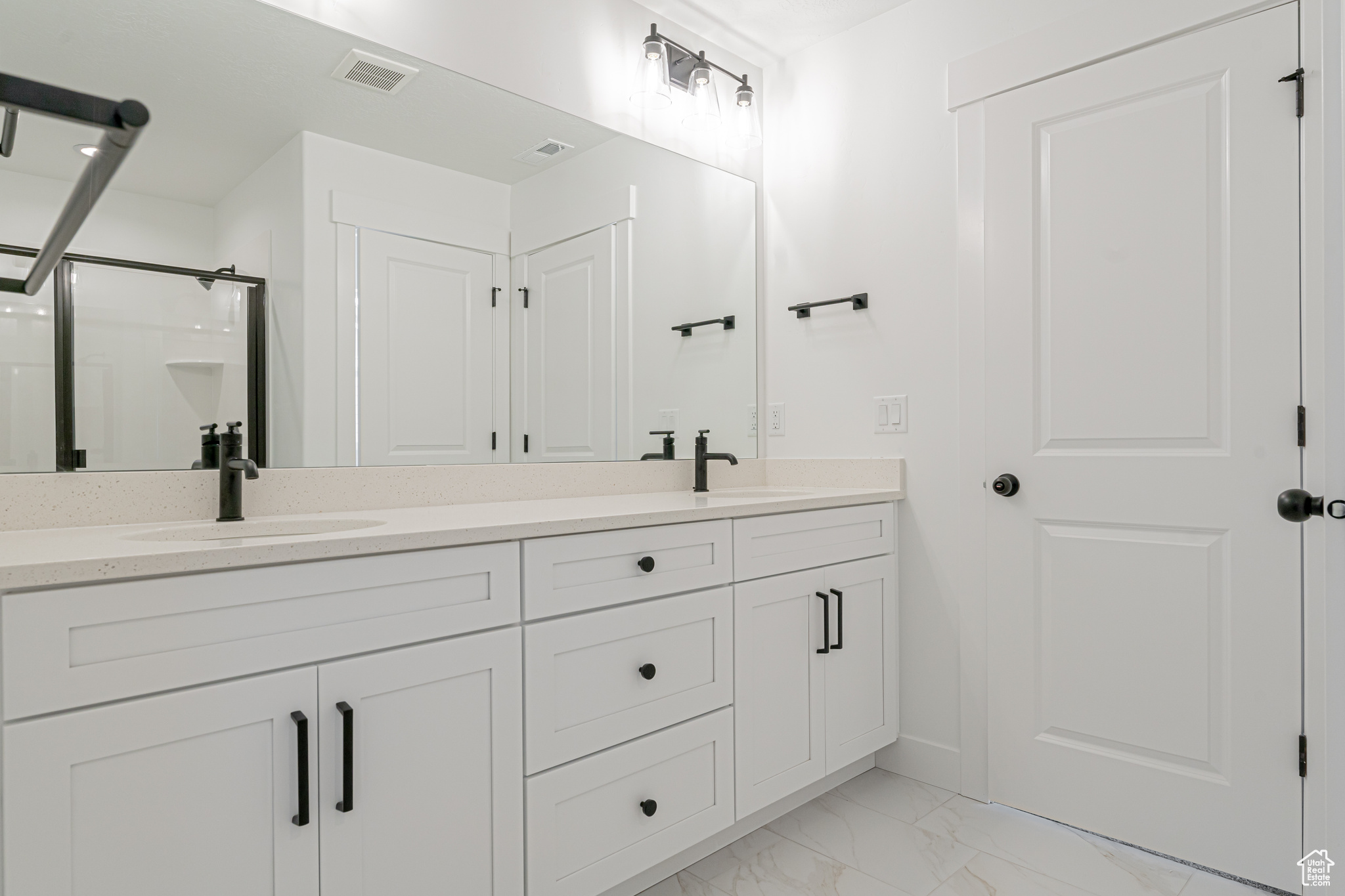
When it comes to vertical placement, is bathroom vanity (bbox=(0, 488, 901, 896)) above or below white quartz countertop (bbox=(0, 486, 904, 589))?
below

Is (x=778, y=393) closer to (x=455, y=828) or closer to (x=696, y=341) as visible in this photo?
(x=696, y=341)

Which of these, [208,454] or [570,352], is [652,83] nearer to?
[570,352]

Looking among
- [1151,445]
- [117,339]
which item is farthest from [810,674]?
[117,339]

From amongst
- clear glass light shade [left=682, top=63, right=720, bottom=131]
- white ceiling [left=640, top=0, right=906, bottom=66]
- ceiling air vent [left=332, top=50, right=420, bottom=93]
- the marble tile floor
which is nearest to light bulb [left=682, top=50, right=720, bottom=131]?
clear glass light shade [left=682, top=63, right=720, bottom=131]

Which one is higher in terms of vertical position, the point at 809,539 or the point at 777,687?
the point at 809,539

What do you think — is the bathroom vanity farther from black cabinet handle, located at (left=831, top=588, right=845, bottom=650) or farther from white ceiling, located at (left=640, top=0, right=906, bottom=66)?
white ceiling, located at (left=640, top=0, right=906, bottom=66)

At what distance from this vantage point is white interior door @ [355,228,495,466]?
5.51 ft

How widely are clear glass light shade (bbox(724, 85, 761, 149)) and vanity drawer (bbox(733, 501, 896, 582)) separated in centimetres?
135

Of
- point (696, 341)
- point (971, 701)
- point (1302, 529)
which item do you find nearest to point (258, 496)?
point (696, 341)

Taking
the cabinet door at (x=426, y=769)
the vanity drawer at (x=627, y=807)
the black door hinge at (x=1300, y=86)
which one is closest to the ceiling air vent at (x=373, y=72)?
the cabinet door at (x=426, y=769)

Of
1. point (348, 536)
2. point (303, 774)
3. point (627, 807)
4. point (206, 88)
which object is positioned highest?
point (206, 88)

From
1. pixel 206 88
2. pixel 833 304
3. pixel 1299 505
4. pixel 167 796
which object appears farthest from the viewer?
pixel 833 304

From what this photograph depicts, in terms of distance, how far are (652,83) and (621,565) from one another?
1.60m

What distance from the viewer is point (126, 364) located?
1.39m
